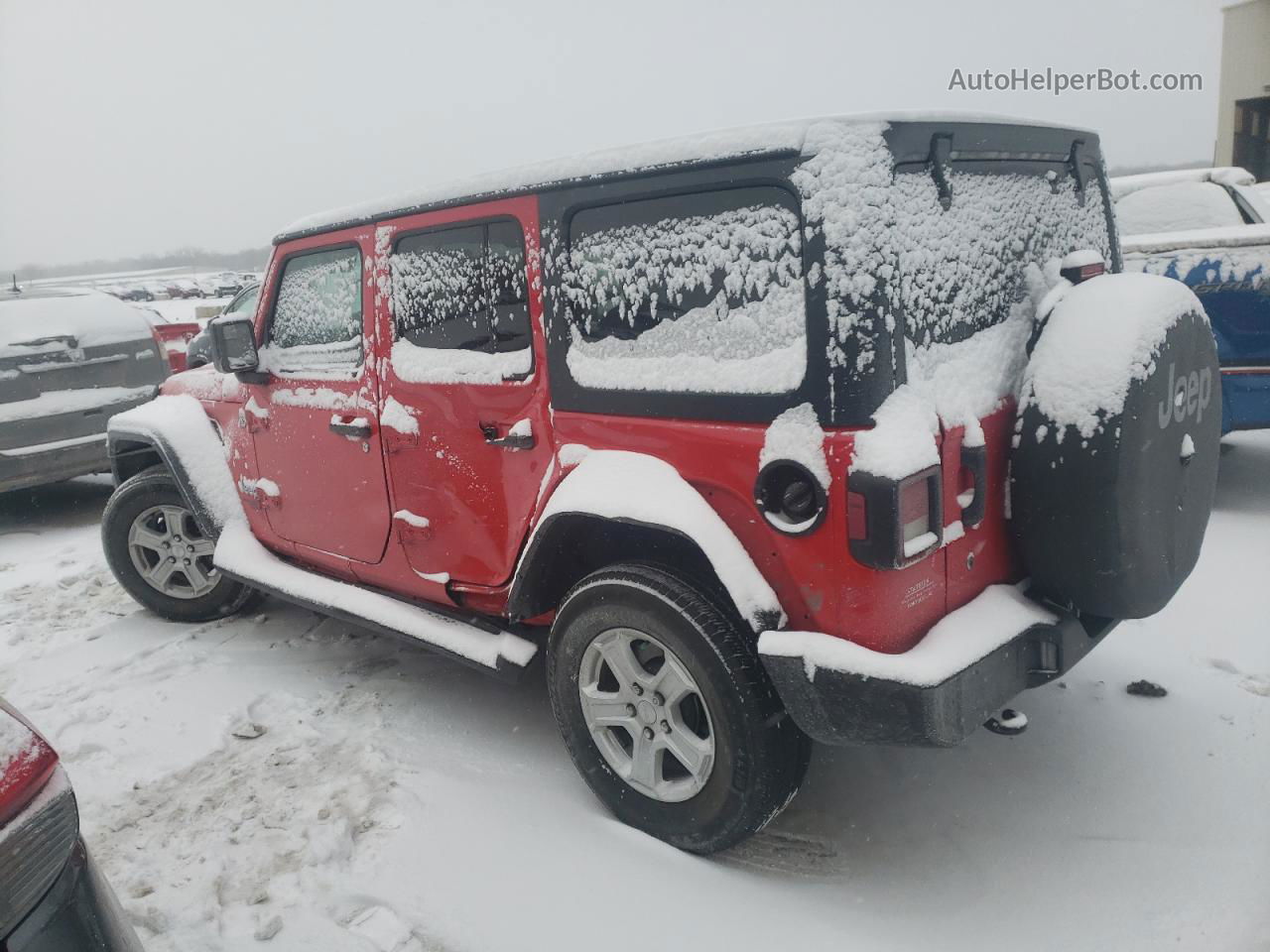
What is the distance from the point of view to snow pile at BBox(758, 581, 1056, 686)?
2.01 metres

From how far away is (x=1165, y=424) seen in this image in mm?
2189

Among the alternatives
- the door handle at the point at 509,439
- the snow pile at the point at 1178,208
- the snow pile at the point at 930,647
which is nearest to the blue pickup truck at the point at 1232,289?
the snow pile at the point at 1178,208

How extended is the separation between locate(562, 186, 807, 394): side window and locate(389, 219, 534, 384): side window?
0.25 meters

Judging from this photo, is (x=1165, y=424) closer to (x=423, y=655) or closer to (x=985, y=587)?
(x=985, y=587)

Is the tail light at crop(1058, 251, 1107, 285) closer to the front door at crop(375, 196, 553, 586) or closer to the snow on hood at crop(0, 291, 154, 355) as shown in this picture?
the front door at crop(375, 196, 553, 586)

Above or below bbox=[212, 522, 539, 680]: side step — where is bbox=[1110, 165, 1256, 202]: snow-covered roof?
A: above

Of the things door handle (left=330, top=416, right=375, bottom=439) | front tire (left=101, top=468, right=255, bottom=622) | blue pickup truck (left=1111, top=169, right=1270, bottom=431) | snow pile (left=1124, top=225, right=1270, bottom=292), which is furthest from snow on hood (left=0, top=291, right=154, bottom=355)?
snow pile (left=1124, top=225, right=1270, bottom=292)

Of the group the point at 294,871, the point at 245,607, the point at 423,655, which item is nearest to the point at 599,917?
the point at 294,871

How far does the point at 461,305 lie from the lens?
2900mm

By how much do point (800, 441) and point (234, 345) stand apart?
A: 8.61ft

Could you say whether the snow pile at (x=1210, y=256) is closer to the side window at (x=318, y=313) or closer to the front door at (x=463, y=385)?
the front door at (x=463, y=385)

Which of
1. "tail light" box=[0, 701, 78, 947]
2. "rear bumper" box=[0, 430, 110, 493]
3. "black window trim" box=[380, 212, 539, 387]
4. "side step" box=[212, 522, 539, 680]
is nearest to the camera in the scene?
"tail light" box=[0, 701, 78, 947]

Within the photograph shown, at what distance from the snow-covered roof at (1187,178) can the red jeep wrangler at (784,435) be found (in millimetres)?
4010

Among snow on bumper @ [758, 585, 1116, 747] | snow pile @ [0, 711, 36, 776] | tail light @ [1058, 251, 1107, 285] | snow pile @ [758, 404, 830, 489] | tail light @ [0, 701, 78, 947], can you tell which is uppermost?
tail light @ [1058, 251, 1107, 285]
